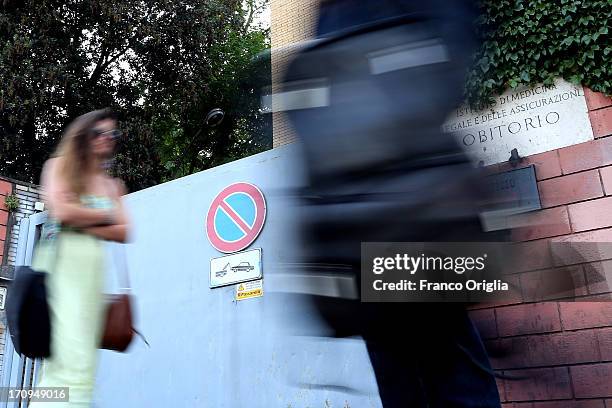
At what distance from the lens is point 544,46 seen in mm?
4770

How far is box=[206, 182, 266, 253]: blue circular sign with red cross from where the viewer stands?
5.01 meters

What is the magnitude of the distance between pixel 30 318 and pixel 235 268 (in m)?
3.13

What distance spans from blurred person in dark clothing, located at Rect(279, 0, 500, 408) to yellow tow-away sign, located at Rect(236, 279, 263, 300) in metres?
3.61

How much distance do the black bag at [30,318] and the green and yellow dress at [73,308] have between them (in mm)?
22

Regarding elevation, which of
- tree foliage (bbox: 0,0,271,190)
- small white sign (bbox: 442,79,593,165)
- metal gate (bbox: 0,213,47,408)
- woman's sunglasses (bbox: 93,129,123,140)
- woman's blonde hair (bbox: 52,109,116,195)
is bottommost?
metal gate (bbox: 0,213,47,408)

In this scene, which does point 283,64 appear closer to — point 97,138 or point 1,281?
point 97,138

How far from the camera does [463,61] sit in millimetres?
1212

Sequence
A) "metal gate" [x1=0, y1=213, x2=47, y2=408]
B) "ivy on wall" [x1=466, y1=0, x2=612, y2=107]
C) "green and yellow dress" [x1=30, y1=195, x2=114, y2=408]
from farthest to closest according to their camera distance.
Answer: "metal gate" [x1=0, y1=213, x2=47, y2=408] < "ivy on wall" [x1=466, y1=0, x2=612, y2=107] < "green and yellow dress" [x1=30, y1=195, x2=114, y2=408]

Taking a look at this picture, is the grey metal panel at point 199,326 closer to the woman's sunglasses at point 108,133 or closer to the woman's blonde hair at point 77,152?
the woman's sunglasses at point 108,133

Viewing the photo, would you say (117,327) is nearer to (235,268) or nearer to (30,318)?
(30,318)

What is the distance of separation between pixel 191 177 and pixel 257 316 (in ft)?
5.05

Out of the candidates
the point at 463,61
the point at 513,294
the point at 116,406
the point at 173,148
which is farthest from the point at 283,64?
the point at 173,148

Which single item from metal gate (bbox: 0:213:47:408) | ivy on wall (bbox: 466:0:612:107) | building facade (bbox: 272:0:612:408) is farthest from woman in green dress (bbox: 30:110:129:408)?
metal gate (bbox: 0:213:47:408)

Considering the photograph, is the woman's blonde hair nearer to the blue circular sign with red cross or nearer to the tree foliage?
the blue circular sign with red cross
